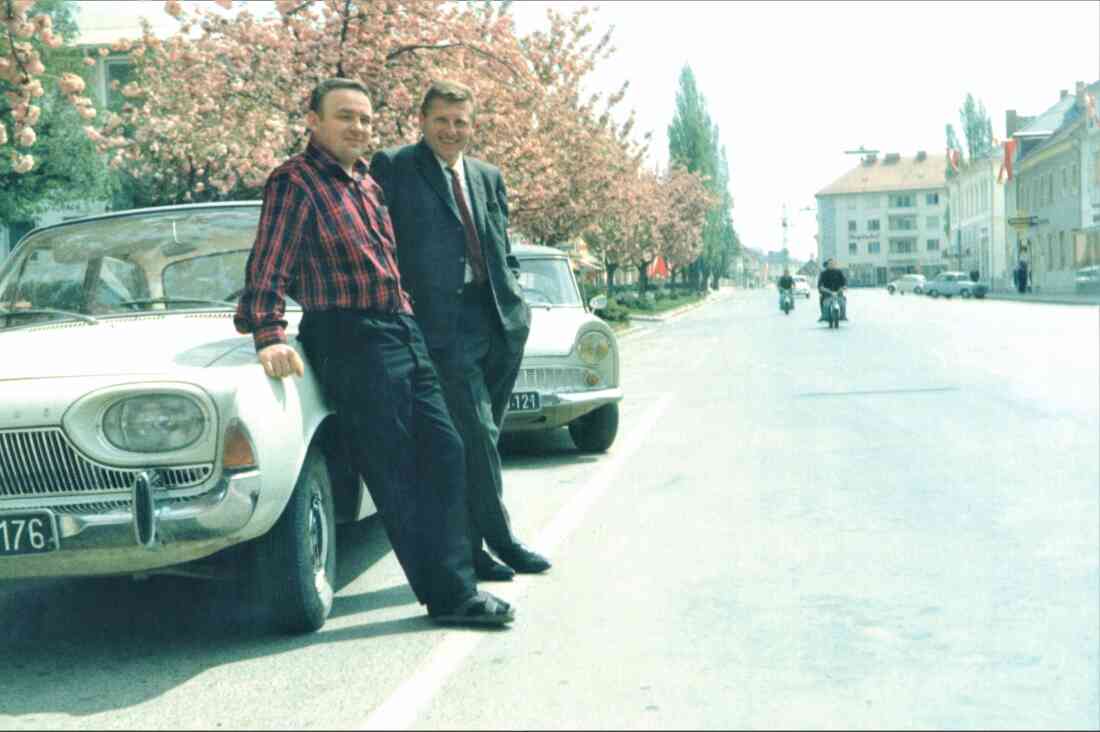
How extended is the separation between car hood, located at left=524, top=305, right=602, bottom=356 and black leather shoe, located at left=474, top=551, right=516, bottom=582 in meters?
3.89

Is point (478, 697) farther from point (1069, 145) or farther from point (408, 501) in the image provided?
point (1069, 145)

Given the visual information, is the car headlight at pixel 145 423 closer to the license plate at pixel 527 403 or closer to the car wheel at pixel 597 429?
the license plate at pixel 527 403

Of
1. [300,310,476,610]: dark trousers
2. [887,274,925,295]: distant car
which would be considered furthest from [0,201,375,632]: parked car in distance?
[887,274,925,295]: distant car

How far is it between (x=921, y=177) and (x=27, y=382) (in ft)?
568

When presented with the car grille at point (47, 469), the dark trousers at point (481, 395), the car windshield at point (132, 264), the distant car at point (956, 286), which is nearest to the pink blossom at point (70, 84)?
the car windshield at point (132, 264)

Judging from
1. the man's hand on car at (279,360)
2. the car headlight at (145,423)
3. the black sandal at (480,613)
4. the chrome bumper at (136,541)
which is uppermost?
the man's hand on car at (279,360)

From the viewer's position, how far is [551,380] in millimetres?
9797

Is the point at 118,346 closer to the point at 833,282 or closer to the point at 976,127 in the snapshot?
the point at 833,282

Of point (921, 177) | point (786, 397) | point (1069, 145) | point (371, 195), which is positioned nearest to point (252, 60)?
point (786, 397)

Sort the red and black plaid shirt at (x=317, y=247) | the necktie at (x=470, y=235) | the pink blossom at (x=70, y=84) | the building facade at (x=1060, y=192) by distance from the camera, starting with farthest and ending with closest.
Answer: the building facade at (x=1060, y=192) < the pink blossom at (x=70, y=84) < the necktie at (x=470, y=235) < the red and black plaid shirt at (x=317, y=247)

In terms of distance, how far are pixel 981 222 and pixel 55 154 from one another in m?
88.3

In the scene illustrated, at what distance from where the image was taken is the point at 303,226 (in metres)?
5.07

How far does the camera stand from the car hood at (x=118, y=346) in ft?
15.4

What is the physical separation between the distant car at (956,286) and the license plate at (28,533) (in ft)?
237
